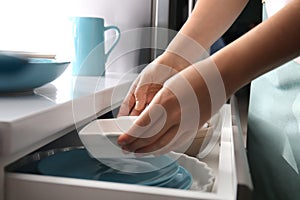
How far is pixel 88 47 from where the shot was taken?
3.18 ft

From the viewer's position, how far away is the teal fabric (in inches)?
29.5

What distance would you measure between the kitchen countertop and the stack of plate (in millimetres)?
36

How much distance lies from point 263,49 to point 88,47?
587 millimetres

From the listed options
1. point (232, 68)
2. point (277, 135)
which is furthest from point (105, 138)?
point (277, 135)

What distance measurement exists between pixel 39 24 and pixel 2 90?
2.04ft

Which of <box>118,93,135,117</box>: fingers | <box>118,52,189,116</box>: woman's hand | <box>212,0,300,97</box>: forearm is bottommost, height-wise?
<box>118,93,135,117</box>: fingers

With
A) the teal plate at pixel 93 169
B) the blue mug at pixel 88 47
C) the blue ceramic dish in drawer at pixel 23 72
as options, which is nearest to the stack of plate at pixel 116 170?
the teal plate at pixel 93 169

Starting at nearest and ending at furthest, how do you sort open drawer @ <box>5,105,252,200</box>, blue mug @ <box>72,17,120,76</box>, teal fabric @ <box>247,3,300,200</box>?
open drawer @ <box>5,105,252,200</box>
teal fabric @ <box>247,3,300,200</box>
blue mug @ <box>72,17,120,76</box>

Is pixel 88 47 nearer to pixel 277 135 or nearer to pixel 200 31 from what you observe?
pixel 200 31

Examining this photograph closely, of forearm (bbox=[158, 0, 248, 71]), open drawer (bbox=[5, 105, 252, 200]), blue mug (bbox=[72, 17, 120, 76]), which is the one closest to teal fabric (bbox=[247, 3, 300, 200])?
forearm (bbox=[158, 0, 248, 71])

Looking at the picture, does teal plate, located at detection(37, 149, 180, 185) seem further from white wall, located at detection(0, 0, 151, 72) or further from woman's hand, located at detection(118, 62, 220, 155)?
white wall, located at detection(0, 0, 151, 72)

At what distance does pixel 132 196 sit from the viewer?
0.41 meters

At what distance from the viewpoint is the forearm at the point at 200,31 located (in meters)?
0.68

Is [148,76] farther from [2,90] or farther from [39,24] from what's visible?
[39,24]
